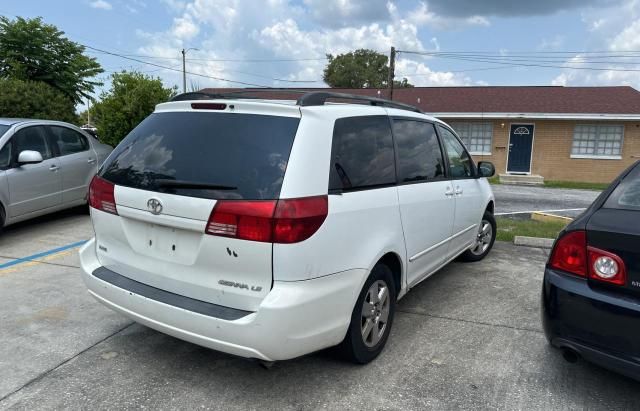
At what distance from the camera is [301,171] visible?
2.63 meters

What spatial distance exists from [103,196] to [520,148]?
19.6 m

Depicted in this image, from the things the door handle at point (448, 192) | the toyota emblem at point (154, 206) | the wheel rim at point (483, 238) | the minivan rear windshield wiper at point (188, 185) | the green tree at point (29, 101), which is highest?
the green tree at point (29, 101)

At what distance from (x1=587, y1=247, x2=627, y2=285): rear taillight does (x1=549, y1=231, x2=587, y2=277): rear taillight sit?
4 centimetres

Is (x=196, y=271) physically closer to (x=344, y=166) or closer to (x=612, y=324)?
(x=344, y=166)

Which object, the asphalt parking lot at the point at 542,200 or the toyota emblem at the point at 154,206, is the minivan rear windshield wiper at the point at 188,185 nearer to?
the toyota emblem at the point at 154,206

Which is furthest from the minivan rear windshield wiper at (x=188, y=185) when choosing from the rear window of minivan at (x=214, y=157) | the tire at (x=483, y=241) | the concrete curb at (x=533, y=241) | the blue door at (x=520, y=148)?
the blue door at (x=520, y=148)

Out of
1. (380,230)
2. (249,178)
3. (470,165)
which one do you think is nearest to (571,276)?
(380,230)

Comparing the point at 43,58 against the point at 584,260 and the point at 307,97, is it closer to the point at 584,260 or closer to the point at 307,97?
the point at 307,97

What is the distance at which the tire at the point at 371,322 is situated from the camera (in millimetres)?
3051

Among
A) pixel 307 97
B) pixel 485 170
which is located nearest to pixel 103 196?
pixel 307 97

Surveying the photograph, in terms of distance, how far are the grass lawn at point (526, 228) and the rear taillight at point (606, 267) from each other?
173 inches

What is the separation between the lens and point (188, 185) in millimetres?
2715

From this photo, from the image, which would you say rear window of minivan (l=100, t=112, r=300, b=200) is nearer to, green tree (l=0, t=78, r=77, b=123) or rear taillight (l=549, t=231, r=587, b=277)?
rear taillight (l=549, t=231, r=587, b=277)

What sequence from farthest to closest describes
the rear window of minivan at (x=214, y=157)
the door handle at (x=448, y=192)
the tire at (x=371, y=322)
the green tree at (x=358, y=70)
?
1. the green tree at (x=358, y=70)
2. the door handle at (x=448, y=192)
3. the tire at (x=371, y=322)
4. the rear window of minivan at (x=214, y=157)
